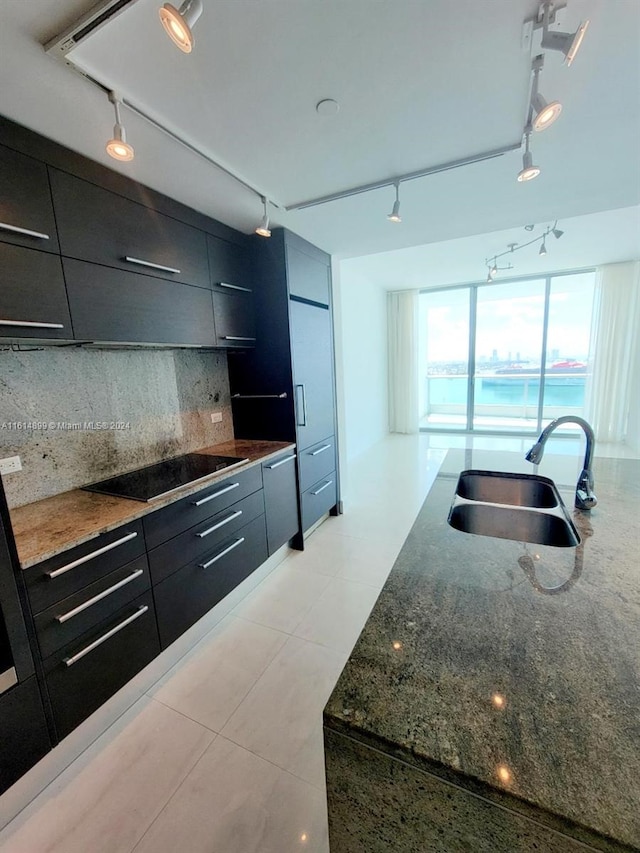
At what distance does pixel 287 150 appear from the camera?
1597 millimetres

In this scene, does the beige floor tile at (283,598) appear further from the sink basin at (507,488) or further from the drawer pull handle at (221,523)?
the sink basin at (507,488)

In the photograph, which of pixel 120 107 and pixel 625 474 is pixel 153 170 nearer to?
pixel 120 107

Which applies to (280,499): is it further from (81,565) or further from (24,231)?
(24,231)

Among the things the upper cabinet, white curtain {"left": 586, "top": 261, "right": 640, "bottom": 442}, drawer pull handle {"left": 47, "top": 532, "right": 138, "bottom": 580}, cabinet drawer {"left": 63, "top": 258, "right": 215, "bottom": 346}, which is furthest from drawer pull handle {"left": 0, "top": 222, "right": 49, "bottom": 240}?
white curtain {"left": 586, "top": 261, "right": 640, "bottom": 442}

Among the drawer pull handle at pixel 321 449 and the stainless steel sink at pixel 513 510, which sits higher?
the stainless steel sink at pixel 513 510

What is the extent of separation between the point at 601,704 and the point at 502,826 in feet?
0.84

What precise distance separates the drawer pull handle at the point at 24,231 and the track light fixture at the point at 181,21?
0.95 meters

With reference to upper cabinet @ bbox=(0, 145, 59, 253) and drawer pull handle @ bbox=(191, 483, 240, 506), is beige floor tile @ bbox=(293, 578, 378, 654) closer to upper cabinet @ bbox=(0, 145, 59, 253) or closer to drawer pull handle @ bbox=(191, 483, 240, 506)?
drawer pull handle @ bbox=(191, 483, 240, 506)

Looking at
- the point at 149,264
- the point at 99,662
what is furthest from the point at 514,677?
the point at 149,264

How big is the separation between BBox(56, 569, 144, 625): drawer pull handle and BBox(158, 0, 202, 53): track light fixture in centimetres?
174

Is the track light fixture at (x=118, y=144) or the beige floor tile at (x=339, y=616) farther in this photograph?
the beige floor tile at (x=339, y=616)

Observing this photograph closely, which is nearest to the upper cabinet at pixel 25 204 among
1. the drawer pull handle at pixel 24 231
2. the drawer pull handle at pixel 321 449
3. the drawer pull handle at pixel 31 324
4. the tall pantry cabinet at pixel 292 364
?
the drawer pull handle at pixel 24 231

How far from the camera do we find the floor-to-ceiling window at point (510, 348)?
18.6 feet

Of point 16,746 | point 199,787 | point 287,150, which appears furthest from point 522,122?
point 16,746
